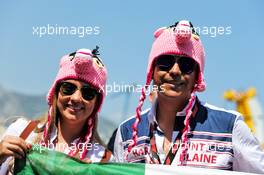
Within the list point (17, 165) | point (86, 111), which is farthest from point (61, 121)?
point (17, 165)

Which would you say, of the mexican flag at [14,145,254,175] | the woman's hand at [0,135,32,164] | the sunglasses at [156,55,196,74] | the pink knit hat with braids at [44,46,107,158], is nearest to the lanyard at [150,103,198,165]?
the mexican flag at [14,145,254,175]

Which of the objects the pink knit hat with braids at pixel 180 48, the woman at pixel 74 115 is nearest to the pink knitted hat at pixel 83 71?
the woman at pixel 74 115

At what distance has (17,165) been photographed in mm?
3867

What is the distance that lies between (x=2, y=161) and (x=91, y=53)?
1159mm

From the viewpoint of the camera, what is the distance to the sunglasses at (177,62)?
416 cm

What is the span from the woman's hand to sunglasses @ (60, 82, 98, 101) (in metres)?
0.56

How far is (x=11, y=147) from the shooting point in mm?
3641

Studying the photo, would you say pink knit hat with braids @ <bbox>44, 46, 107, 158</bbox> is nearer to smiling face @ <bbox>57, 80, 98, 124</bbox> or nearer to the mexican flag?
smiling face @ <bbox>57, 80, 98, 124</bbox>

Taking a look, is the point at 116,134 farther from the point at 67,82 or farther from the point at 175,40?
the point at 175,40

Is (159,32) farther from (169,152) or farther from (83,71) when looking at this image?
(169,152)

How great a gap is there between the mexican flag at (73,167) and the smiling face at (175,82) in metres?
0.53

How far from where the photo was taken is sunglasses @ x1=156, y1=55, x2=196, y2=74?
416 cm

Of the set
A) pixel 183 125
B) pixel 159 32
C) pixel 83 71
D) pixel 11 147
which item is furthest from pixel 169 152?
pixel 11 147

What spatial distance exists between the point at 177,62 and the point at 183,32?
248 millimetres
